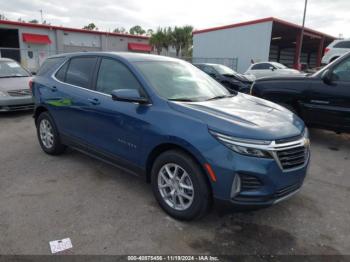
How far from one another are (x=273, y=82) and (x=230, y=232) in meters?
4.20

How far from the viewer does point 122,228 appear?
117 inches

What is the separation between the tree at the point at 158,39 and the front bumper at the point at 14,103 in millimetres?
33065

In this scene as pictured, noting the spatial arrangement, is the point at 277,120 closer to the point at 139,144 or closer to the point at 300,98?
the point at 139,144

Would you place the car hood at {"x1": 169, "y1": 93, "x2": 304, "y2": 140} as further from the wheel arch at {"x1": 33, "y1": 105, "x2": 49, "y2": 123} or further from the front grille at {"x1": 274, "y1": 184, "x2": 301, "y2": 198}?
the wheel arch at {"x1": 33, "y1": 105, "x2": 49, "y2": 123}

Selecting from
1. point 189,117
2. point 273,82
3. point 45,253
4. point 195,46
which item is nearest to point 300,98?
point 273,82

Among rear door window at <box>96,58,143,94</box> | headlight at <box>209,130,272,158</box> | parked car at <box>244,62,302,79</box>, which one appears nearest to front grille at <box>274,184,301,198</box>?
headlight at <box>209,130,272,158</box>

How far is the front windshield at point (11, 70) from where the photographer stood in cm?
885

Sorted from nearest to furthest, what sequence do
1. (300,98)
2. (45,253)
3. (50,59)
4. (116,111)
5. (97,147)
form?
1. (45,253)
2. (116,111)
3. (97,147)
4. (50,59)
5. (300,98)

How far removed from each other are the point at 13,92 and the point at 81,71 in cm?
466

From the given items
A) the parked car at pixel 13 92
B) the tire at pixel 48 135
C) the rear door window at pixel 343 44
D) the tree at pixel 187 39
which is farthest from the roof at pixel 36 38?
the tire at pixel 48 135

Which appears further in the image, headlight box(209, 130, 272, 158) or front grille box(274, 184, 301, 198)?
front grille box(274, 184, 301, 198)

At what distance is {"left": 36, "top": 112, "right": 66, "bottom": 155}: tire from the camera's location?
474cm

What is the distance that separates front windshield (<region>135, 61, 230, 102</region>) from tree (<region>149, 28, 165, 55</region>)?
36.9m

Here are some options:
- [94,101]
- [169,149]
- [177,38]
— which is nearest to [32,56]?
[177,38]
